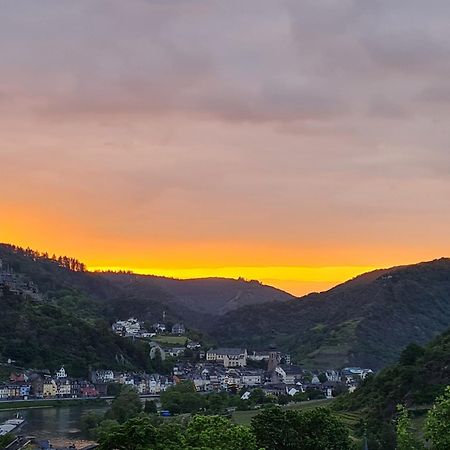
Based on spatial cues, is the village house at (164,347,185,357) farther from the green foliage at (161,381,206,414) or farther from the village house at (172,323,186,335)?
the green foliage at (161,381,206,414)

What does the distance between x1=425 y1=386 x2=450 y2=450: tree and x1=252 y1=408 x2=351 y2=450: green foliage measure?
617 centimetres

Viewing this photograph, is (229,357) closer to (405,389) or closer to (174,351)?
(174,351)

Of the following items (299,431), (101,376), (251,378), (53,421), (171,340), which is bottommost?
(53,421)

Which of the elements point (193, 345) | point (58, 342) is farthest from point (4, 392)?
point (193, 345)

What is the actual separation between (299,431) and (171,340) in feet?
318

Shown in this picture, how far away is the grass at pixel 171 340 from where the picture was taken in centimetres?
11819

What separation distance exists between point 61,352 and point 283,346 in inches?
1844

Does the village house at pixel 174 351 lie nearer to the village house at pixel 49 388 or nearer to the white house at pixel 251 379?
the white house at pixel 251 379

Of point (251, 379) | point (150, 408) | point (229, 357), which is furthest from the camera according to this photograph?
point (229, 357)

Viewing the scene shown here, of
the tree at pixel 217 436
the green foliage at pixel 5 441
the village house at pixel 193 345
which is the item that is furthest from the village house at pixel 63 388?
the tree at pixel 217 436

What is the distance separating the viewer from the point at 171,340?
12038 cm

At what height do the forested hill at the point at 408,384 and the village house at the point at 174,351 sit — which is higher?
the village house at the point at 174,351

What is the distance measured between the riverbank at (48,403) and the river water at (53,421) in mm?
1388

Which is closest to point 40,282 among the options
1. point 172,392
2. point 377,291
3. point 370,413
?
point 377,291
